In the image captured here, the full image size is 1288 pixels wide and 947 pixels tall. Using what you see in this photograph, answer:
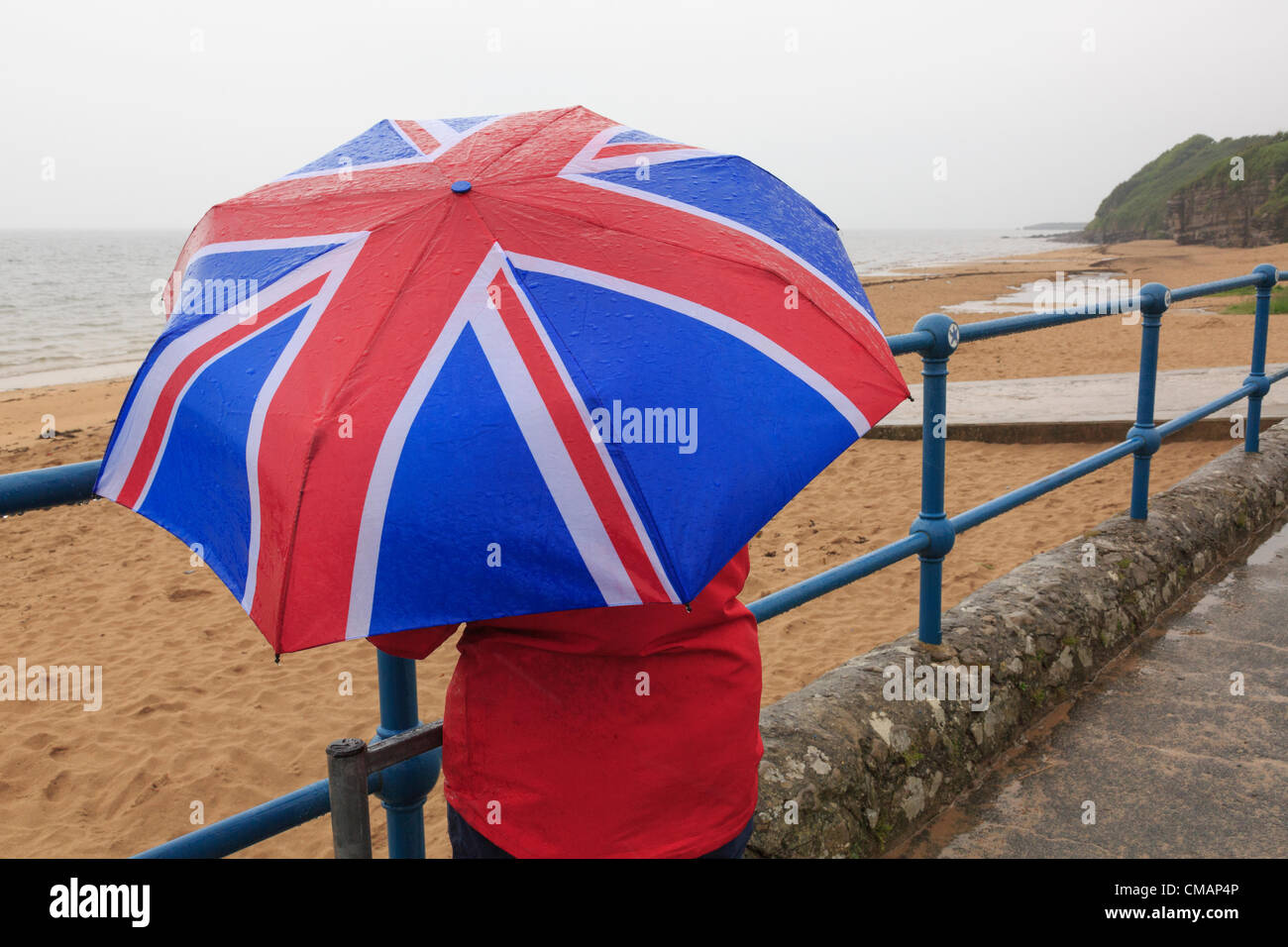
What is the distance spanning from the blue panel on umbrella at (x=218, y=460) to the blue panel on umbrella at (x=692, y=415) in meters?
0.29

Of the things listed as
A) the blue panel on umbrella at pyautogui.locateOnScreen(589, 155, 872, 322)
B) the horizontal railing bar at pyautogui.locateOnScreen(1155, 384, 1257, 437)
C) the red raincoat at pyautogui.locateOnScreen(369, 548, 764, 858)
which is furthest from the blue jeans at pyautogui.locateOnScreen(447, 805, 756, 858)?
the horizontal railing bar at pyautogui.locateOnScreen(1155, 384, 1257, 437)

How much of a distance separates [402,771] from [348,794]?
19cm

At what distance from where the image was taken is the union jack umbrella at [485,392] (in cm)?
91

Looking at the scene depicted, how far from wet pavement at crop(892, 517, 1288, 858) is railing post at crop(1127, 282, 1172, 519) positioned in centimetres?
58

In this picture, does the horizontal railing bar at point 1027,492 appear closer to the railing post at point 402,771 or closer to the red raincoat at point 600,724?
the red raincoat at point 600,724

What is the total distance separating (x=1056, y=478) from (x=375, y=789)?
7.81ft

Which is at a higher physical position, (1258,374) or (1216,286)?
(1216,286)

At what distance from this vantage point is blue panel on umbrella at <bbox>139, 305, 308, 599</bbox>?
980 millimetres

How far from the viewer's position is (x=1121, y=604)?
3092 mm

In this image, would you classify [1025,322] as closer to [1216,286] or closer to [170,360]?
[1216,286]

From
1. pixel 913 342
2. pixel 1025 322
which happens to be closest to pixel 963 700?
pixel 913 342

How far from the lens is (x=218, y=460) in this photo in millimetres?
1007

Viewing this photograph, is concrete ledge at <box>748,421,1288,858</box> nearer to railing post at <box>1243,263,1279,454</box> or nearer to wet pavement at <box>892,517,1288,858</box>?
wet pavement at <box>892,517,1288,858</box>
